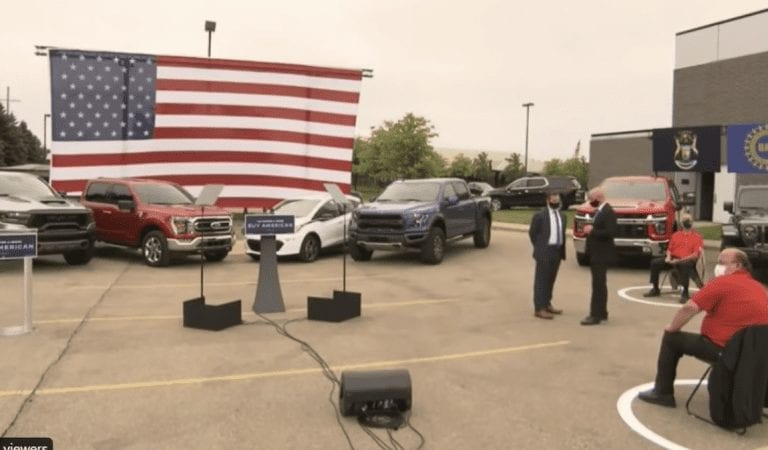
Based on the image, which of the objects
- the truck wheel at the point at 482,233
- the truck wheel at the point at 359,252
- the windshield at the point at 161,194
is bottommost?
the truck wheel at the point at 359,252

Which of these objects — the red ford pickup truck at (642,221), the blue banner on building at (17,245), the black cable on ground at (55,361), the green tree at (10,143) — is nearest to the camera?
the black cable on ground at (55,361)

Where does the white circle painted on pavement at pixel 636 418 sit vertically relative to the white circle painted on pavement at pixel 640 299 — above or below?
below

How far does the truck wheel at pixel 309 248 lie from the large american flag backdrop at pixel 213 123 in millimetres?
3763

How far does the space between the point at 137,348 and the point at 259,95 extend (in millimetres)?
13015

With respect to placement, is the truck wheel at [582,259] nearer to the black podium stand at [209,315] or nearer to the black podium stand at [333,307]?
the black podium stand at [333,307]

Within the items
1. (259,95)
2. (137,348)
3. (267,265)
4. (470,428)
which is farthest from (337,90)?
(470,428)

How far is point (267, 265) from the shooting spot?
9469mm

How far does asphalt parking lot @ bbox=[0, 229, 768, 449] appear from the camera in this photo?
15.6ft

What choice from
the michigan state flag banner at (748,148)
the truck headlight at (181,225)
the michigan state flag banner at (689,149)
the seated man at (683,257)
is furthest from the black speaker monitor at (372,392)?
the michigan state flag banner at (689,149)

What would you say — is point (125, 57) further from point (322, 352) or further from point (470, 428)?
point (470, 428)

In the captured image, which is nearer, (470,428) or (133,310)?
(470,428)

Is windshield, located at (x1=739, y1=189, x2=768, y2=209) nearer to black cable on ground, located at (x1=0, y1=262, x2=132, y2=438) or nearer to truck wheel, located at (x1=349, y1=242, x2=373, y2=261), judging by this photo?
truck wheel, located at (x1=349, y1=242, x2=373, y2=261)

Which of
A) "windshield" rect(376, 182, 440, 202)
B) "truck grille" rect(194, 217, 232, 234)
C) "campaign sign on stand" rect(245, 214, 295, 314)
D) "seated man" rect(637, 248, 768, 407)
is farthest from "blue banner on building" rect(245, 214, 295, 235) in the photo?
"windshield" rect(376, 182, 440, 202)

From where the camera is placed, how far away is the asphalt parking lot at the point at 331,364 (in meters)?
4.75
